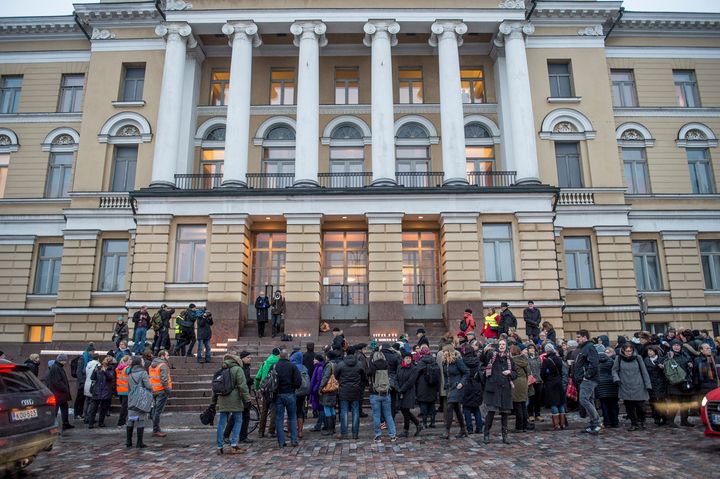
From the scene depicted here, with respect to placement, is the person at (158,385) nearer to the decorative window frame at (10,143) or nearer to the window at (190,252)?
the window at (190,252)

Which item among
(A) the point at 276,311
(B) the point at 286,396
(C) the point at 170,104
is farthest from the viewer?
(C) the point at 170,104

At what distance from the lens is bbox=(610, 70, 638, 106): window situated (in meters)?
29.5

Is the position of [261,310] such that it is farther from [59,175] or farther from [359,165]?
[59,175]

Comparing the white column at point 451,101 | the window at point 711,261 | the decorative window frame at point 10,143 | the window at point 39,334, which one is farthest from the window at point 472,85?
the window at point 39,334

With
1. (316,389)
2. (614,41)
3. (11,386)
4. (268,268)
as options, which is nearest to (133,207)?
(268,268)

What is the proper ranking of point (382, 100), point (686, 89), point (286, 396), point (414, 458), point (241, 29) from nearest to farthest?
point (414, 458) → point (286, 396) → point (382, 100) → point (241, 29) → point (686, 89)

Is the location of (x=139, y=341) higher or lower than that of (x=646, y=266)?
lower

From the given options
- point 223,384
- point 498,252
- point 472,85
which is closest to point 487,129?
point 472,85

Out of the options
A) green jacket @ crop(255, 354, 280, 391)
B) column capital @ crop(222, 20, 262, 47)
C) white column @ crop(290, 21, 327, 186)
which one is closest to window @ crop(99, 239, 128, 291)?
white column @ crop(290, 21, 327, 186)

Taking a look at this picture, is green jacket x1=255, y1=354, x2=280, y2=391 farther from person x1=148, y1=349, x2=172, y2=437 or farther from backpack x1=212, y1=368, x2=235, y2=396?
person x1=148, y1=349, x2=172, y2=437

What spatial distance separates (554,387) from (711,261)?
68.6 feet

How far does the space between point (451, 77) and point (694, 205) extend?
1463 centimetres

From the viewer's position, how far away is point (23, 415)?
27.1 feet

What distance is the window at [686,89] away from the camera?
97.8 feet
